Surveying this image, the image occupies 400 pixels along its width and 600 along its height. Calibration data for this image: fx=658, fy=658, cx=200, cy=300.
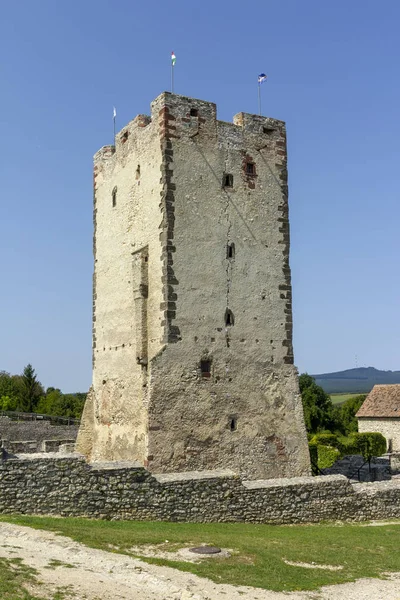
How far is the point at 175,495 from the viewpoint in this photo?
15.1 m

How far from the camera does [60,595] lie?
27.1 feet

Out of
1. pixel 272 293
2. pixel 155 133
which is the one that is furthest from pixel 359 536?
pixel 155 133

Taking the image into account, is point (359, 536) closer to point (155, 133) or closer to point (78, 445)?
point (78, 445)

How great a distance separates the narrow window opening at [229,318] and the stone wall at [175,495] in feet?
16.1

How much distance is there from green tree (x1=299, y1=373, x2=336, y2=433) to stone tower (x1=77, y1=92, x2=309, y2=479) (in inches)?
1580

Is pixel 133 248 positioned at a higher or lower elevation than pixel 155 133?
lower

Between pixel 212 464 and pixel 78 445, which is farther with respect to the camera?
pixel 78 445

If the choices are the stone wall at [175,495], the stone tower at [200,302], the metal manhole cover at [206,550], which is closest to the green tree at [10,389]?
the stone tower at [200,302]

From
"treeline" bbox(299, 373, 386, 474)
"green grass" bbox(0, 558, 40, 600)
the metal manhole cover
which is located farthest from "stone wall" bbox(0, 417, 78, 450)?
"green grass" bbox(0, 558, 40, 600)

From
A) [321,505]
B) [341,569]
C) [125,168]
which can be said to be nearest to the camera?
[341,569]

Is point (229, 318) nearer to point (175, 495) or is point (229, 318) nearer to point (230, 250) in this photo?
point (230, 250)

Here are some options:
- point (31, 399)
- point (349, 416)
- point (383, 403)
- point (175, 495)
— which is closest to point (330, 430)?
point (349, 416)

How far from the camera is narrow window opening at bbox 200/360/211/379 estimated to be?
18909mm

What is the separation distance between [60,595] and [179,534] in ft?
16.8
